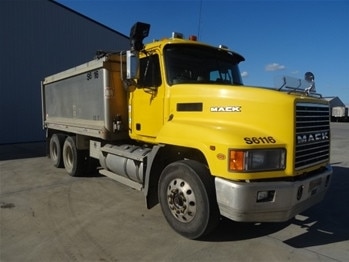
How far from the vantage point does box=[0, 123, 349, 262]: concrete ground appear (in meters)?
4.49

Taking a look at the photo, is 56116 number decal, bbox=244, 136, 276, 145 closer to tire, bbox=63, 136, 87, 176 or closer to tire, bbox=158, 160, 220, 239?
tire, bbox=158, 160, 220, 239

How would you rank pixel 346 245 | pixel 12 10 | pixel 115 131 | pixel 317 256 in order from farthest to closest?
pixel 12 10 < pixel 115 131 < pixel 346 245 < pixel 317 256

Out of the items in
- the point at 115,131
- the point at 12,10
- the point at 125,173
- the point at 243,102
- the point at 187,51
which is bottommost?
A: the point at 125,173

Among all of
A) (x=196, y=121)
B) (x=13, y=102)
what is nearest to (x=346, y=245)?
(x=196, y=121)

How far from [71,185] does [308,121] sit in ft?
18.2

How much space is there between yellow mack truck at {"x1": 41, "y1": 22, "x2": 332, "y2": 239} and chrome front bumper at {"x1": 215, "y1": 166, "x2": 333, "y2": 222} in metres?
0.01

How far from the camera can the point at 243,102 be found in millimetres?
4859

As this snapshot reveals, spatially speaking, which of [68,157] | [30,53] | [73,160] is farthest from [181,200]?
[30,53]

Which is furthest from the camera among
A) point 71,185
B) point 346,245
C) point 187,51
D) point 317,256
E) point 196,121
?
point 71,185

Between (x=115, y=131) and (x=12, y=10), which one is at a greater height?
(x=12, y=10)

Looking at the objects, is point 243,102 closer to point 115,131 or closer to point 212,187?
point 212,187

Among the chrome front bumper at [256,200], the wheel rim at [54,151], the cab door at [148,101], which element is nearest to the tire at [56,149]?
the wheel rim at [54,151]

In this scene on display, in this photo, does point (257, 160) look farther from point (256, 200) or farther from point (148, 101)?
point (148, 101)

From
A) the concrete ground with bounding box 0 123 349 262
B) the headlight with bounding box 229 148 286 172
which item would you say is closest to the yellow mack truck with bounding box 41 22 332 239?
the headlight with bounding box 229 148 286 172
